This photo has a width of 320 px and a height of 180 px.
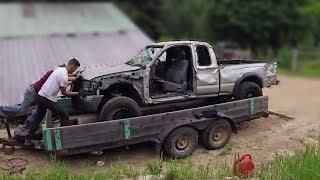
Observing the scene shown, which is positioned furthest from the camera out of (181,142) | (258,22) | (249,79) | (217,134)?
(258,22)

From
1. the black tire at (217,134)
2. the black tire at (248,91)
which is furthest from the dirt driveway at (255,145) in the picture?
the black tire at (248,91)

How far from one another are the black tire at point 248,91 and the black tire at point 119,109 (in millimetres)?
2580

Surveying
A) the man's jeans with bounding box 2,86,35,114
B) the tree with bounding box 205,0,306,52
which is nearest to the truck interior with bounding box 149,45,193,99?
the man's jeans with bounding box 2,86,35,114

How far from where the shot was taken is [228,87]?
1077 cm

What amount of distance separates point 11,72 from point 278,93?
8.98 metres

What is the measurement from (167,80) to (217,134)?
5.20 ft

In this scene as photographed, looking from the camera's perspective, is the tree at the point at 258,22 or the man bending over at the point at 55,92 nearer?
the man bending over at the point at 55,92

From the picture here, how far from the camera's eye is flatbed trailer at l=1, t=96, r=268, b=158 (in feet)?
28.1

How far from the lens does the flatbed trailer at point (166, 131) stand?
8.56 meters

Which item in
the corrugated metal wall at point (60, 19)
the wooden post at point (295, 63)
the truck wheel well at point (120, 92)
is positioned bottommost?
the wooden post at point (295, 63)

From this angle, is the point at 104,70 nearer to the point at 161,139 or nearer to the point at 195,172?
the point at 161,139

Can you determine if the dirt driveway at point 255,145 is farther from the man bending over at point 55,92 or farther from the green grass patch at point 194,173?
the green grass patch at point 194,173

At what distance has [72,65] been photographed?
9.22 m

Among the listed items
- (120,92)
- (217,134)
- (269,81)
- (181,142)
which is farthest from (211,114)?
(269,81)
